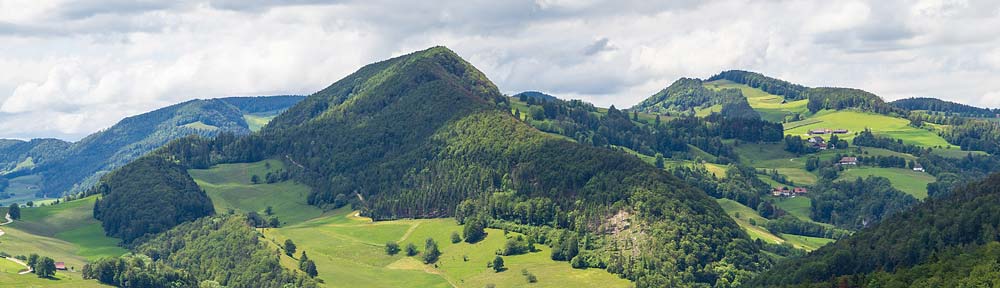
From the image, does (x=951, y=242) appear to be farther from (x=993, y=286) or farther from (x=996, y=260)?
(x=993, y=286)

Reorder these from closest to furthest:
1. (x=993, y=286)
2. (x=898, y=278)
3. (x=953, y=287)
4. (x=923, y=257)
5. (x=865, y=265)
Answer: (x=993, y=286) < (x=953, y=287) < (x=898, y=278) < (x=923, y=257) < (x=865, y=265)

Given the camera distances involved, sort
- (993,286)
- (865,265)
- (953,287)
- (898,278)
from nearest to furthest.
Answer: (993,286)
(953,287)
(898,278)
(865,265)

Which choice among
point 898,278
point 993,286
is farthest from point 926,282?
point 993,286

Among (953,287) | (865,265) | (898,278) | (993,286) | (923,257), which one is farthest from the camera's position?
(865,265)

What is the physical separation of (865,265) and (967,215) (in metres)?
19.4

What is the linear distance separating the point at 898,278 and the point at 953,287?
15.4 metres

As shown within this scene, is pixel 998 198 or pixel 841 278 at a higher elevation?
pixel 998 198

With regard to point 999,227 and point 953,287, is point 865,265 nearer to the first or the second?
point 999,227

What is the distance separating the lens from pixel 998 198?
18962 cm

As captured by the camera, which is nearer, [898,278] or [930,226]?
[898,278]

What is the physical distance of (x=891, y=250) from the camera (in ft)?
639

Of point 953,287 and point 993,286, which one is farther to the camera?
point 953,287

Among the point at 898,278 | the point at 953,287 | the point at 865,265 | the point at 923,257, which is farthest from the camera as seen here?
the point at 865,265

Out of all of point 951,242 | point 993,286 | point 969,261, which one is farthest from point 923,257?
point 993,286
